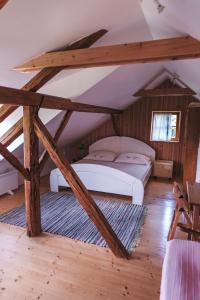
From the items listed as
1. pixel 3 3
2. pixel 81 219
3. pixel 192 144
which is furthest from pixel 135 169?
pixel 3 3

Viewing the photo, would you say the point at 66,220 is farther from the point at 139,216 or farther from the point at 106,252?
the point at 139,216

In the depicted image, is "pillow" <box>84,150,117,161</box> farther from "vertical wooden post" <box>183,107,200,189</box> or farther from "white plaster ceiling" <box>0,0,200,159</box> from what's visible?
"white plaster ceiling" <box>0,0,200,159</box>

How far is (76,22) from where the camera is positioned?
1.84 meters

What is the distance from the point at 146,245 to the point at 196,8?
8.15 ft

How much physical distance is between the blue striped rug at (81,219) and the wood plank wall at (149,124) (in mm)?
2555

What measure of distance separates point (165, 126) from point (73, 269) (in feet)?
15.3

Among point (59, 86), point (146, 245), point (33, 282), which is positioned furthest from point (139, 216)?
point (59, 86)

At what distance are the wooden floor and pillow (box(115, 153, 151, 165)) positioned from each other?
2295 mm

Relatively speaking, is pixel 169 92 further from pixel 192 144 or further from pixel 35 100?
pixel 35 100

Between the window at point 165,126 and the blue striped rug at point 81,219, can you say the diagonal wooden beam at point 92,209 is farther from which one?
the window at point 165,126

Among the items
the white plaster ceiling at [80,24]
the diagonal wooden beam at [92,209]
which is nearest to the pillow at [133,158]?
the white plaster ceiling at [80,24]

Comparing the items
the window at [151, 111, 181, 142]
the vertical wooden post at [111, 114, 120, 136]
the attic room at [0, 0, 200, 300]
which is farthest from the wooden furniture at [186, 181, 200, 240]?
the vertical wooden post at [111, 114, 120, 136]

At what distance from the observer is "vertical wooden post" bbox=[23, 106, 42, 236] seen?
2588 millimetres

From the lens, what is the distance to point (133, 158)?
5.23 metres
